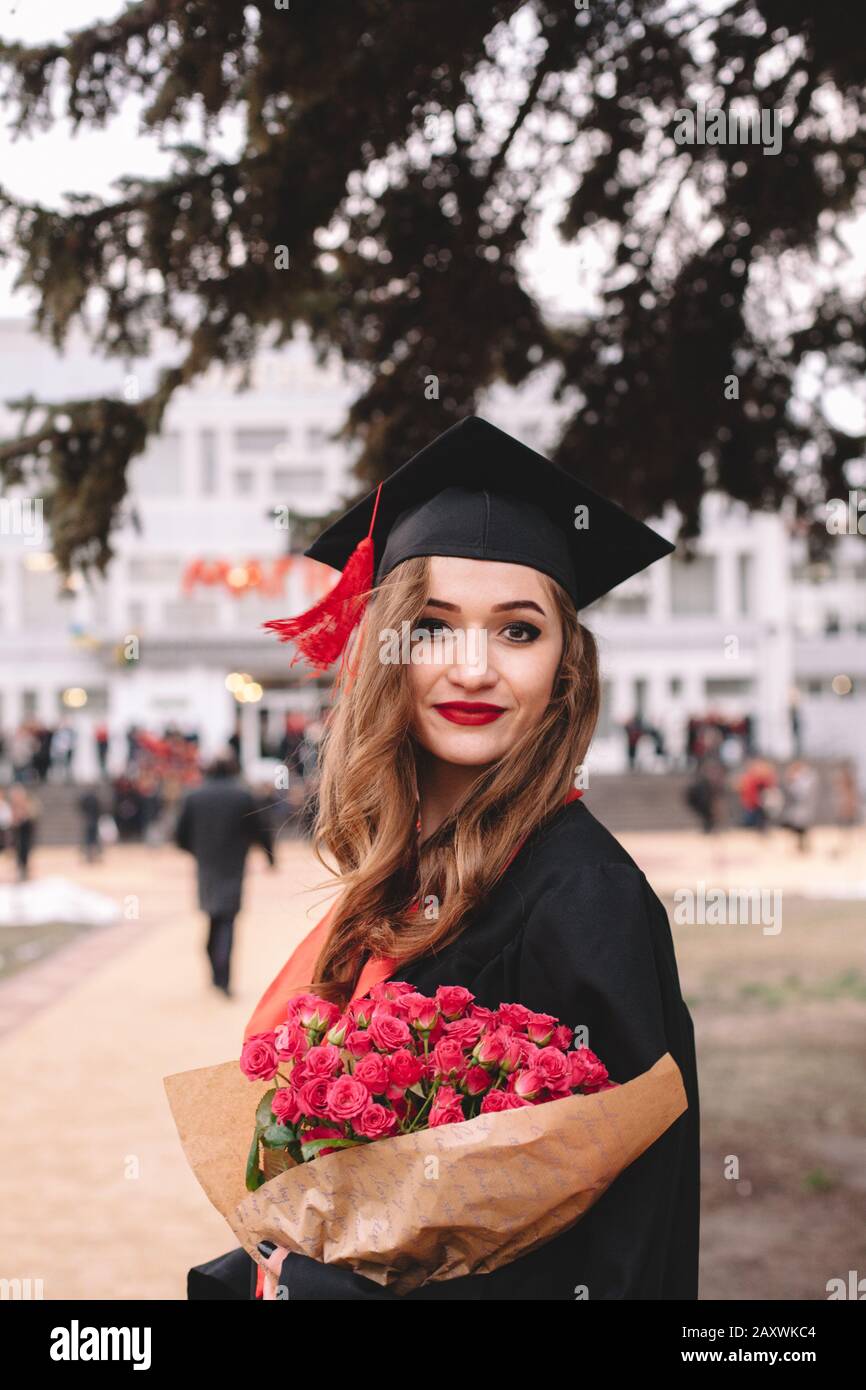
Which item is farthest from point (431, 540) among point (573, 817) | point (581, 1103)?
point (581, 1103)

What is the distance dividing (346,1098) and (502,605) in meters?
0.79

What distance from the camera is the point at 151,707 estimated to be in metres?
39.8

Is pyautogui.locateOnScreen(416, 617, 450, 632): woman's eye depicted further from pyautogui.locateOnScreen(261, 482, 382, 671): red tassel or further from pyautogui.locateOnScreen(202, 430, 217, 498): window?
pyautogui.locateOnScreen(202, 430, 217, 498): window

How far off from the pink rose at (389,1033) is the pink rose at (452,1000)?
0.06 meters

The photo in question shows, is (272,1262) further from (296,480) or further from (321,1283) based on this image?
(296,480)

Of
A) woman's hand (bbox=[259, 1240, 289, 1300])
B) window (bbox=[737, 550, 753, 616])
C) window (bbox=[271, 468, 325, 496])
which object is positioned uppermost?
window (bbox=[271, 468, 325, 496])

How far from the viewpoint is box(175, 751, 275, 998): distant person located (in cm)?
945

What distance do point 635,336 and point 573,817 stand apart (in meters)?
4.45

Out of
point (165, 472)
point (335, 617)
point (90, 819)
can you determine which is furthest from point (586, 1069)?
point (165, 472)

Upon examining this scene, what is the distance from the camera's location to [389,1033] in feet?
5.32

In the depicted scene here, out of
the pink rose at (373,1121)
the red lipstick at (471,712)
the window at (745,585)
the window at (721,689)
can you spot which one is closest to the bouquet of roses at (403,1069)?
the pink rose at (373,1121)

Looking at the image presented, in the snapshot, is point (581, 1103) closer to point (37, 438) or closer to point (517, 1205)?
point (517, 1205)

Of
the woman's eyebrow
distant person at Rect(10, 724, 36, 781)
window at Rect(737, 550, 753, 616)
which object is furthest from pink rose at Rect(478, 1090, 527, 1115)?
window at Rect(737, 550, 753, 616)
